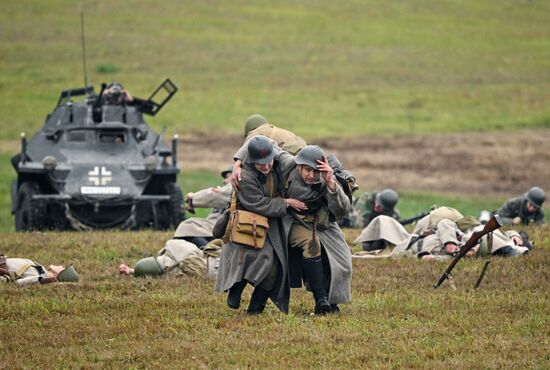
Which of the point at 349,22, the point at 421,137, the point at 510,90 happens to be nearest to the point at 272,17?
the point at 349,22

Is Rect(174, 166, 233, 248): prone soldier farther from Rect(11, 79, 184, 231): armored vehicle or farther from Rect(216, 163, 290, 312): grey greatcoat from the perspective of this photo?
Rect(11, 79, 184, 231): armored vehicle

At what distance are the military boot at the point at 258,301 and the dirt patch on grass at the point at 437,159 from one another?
734 inches

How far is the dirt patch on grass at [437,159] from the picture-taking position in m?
32.1

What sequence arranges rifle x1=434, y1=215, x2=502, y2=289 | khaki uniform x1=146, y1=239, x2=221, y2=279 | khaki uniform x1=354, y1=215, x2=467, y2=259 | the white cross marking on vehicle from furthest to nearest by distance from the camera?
the white cross marking on vehicle → khaki uniform x1=354, y1=215, x2=467, y2=259 → khaki uniform x1=146, y1=239, x2=221, y2=279 → rifle x1=434, y1=215, x2=502, y2=289

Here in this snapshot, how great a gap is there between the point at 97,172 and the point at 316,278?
33.2 feet

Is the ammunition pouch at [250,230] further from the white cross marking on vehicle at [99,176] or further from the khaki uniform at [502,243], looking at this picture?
the white cross marking on vehicle at [99,176]

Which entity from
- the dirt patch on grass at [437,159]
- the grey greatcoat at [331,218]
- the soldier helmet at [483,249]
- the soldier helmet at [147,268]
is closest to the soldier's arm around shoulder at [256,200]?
the grey greatcoat at [331,218]

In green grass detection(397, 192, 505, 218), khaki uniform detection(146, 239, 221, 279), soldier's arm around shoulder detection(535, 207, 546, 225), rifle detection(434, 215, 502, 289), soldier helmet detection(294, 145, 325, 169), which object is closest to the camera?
soldier helmet detection(294, 145, 325, 169)

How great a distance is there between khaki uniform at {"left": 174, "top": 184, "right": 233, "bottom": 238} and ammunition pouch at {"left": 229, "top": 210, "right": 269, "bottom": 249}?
3.47 meters

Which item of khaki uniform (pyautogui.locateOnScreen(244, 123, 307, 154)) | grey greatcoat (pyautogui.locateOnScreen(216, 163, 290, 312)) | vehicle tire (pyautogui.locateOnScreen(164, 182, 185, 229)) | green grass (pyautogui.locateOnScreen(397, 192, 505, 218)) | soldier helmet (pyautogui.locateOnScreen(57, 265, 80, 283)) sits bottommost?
green grass (pyautogui.locateOnScreen(397, 192, 505, 218))

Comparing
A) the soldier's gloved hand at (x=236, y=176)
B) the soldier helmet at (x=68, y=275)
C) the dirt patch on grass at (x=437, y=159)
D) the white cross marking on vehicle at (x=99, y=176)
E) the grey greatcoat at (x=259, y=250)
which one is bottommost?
the dirt patch on grass at (x=437, y=159)

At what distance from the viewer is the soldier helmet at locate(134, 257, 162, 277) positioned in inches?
607

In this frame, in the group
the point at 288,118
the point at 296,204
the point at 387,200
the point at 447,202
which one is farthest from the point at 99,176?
the point at 288,118

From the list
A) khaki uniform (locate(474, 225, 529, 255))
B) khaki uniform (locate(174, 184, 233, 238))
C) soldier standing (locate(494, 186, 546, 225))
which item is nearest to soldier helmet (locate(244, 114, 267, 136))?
khaki uniform (locate(174, 184, 233, 238))
